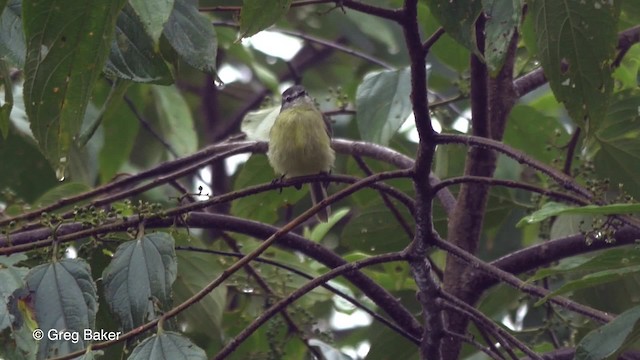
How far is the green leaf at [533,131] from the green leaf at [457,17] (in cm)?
172

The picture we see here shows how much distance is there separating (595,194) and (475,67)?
562 mm

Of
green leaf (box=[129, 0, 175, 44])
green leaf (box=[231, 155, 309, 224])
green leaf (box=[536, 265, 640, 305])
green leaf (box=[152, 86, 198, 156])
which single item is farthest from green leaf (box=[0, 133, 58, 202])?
green leaf (box=[536, 265, 640, 305])

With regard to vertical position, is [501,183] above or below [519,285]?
above

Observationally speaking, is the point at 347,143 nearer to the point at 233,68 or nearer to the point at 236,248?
the point at 236,248

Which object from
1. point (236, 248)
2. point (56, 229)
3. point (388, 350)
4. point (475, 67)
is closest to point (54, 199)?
point (236, 248)

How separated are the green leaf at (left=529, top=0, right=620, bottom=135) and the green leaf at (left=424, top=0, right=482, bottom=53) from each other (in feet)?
0.34

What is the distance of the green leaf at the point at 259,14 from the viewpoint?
1.57 metres

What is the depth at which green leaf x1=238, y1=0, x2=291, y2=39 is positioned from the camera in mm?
1575

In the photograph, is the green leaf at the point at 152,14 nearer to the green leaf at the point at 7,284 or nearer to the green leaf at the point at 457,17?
the green leaf at the point at 457,17

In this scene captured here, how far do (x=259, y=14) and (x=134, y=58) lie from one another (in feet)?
1.39

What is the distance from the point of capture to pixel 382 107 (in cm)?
273

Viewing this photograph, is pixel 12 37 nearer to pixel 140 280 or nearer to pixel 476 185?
pixel 140 280

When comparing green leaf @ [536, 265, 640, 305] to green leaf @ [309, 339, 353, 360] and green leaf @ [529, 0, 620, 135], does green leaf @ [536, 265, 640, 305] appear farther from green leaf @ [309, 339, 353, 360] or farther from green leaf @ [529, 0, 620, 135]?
green leaf @ [309, 339, 353, 360]

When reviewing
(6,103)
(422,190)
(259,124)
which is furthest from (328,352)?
(6,103)
